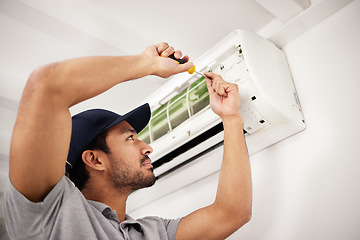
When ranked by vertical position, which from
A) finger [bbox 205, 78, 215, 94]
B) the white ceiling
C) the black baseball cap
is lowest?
the black baseball cap

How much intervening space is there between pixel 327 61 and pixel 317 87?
4.8 inches

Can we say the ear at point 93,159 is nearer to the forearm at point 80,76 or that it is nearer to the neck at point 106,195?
the neck at point 106,195

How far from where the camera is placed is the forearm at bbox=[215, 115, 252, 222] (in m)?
1.16

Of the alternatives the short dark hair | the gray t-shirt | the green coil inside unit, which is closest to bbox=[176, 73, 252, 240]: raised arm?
the green coil inside unit

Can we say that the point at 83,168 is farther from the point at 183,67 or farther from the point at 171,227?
the point at 183,67

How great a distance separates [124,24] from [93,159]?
27.4 inches

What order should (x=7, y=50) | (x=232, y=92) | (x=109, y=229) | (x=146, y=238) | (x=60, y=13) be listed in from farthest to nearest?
(x=7, y=50) → (x=60, y=13) → (x=232, y=92) → (x=146, y=238) → (x=109, y=229)

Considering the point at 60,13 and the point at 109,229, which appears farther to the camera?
the point at 60,13

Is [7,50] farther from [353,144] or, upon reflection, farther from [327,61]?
[353,144]

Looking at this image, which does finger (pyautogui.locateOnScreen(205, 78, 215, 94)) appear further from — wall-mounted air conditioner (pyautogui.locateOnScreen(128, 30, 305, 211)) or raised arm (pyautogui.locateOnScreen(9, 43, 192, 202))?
raised arm (pyautogui.locateOnScreen(9, 43, 192, 202))

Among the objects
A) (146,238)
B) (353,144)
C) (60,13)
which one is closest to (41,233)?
(146,238)

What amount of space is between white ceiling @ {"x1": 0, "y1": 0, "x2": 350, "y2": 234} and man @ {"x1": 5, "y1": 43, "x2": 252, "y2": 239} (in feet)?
1.23

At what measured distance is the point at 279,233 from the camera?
→ 127 centimetres

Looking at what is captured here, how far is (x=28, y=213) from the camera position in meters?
0.77
